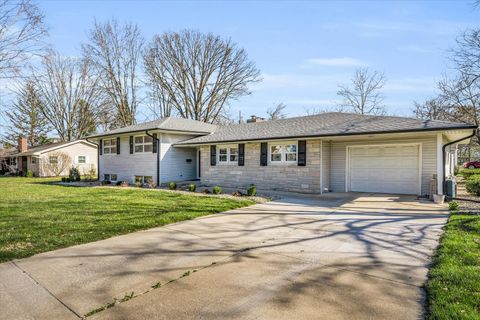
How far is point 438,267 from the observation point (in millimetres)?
3963

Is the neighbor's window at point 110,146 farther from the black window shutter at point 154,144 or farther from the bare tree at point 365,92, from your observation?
the bare tree at point 365,92

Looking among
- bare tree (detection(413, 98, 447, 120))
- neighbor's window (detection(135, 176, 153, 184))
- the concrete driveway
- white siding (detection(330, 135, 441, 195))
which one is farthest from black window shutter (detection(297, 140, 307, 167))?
bare tree (detection(413, 98, 447, 120))

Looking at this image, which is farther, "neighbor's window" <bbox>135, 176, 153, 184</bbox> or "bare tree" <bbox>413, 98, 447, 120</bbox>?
"bare tree" <bbox>413, 98, 447, 120</bbox>

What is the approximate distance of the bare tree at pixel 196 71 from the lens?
30.6 metres

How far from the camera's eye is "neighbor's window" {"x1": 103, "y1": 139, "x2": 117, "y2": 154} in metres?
20.4

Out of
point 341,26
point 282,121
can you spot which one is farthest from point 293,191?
point 341,26

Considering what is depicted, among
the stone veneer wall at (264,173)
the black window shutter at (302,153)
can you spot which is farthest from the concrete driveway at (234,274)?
the black window shutter at (302,153)

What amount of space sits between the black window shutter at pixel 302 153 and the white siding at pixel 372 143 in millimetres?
1680

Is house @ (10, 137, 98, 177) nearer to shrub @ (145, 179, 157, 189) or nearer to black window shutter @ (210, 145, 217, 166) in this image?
shrub @ (145, 179, 157, 189)

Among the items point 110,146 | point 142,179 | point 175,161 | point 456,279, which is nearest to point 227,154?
point 175,161

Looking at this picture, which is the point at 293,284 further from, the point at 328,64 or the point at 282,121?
the point at 328,64

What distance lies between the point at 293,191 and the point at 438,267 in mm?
9144

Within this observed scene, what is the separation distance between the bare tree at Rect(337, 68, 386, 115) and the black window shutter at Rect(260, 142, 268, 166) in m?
24.7

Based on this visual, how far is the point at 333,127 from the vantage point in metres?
12.6
